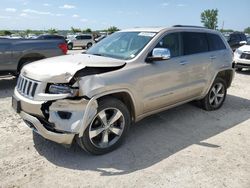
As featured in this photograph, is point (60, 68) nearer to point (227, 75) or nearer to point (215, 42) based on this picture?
point (215, 42)

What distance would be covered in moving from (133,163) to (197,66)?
2428 millimetres

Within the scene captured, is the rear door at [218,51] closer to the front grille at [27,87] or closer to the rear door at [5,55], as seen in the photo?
the front grille at [27,87]

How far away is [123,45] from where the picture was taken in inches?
187

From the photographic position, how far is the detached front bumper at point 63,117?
139 inches

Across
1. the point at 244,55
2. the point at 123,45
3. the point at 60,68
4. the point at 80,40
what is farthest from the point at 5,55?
the point at 80,40

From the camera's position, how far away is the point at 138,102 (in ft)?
13.9

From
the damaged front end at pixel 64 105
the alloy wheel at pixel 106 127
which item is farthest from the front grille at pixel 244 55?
the damaged front end at pixel 64 105

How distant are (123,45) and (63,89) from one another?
159 cm

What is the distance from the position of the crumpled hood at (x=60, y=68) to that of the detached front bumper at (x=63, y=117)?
31 centimetres

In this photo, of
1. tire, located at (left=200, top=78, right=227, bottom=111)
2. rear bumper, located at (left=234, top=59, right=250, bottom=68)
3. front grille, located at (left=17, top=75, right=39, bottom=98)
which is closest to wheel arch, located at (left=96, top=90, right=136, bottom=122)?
front grille, located at (left=17, top=75, right=39, bottom=98)

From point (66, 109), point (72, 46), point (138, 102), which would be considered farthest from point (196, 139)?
point (72, 46)

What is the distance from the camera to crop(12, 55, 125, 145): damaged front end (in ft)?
11.6

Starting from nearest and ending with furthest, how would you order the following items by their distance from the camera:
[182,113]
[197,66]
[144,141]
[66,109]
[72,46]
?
[66,109] → [144,141] → [197,66] → [182,113] → [72,46]

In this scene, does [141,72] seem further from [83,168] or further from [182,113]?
[182,113]
